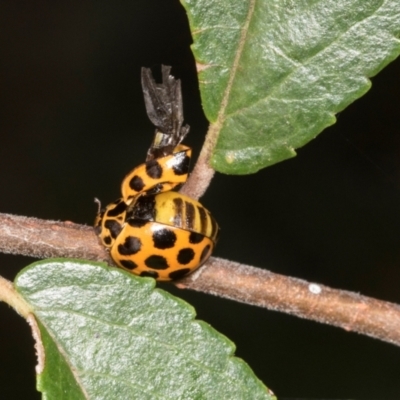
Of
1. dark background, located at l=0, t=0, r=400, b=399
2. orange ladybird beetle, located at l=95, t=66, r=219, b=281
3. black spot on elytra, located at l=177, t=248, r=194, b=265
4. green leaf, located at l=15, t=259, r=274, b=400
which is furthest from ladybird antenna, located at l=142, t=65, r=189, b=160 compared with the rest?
dark background, located at l=0, t=0, r=400, b=399

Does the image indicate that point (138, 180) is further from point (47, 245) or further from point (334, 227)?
point (334, 227)

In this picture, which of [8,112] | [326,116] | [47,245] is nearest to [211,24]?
[326,116]

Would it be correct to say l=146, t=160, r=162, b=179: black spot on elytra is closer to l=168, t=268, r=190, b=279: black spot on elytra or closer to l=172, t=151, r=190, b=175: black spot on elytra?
l=172, t=151, r=190, b=175: black spot on elytra

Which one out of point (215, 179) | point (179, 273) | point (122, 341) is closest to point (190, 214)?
point (179, 273)

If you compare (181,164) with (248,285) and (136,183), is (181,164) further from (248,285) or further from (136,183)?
(248,285)

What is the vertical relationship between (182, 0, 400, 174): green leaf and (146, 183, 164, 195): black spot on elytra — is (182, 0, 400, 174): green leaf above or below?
above

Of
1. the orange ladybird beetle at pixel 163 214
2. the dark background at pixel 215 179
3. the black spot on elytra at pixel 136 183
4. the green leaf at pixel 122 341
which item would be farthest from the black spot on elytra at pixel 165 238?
the dark background at pixel 215 179
